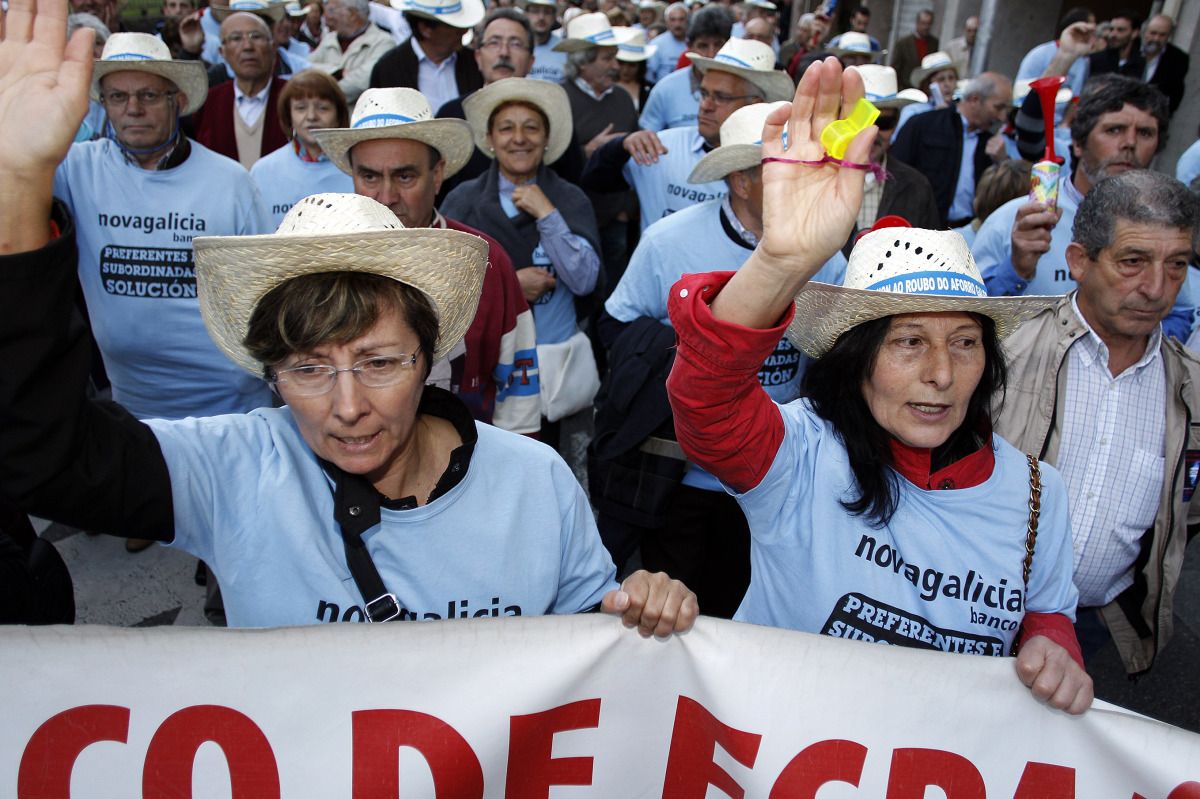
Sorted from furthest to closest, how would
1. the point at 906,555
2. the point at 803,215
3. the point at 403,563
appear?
the point at 906,555 < the point at 403,563 < the point at 803,215

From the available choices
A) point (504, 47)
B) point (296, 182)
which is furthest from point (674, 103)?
point (296, 182)

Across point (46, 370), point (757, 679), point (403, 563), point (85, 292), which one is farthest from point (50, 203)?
point (85, 292)

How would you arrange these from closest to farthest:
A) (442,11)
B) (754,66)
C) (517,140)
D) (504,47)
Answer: (517,140), (754,66), (504,47), (442,11)

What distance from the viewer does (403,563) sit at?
1.75m

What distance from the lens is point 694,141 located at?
4.83 meters

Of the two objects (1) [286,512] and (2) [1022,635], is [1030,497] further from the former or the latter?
(1) [286,512]

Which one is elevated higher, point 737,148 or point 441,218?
point 737,148

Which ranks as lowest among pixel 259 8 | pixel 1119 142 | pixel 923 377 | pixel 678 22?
pixel 923 377

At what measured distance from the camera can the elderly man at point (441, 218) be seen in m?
3.31

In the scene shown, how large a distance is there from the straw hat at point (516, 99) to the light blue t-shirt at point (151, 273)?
3.79ft

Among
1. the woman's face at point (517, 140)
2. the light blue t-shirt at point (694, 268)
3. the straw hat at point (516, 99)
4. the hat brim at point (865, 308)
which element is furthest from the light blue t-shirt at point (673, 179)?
the hat brim at point (865, 308)

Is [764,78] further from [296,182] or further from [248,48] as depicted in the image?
[248,48]

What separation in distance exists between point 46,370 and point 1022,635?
6.31 feet

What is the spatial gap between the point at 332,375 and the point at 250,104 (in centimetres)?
485
